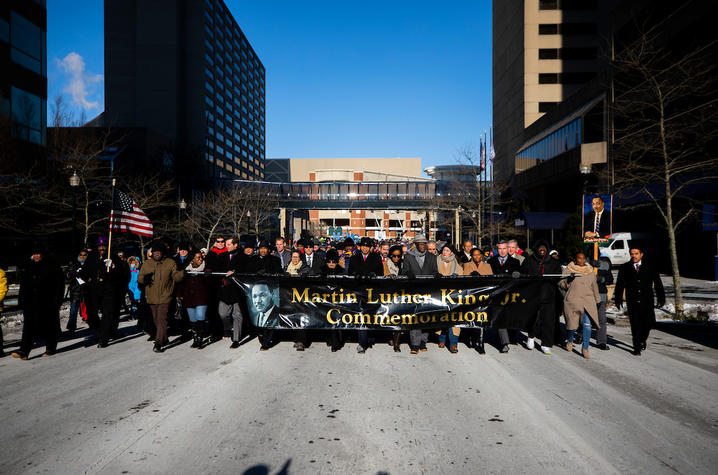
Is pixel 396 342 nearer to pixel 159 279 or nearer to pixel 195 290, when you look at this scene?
pixel 195 290

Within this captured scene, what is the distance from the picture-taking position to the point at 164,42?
88.1m

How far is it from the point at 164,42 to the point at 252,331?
9409cm

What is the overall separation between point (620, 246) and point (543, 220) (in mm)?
6304

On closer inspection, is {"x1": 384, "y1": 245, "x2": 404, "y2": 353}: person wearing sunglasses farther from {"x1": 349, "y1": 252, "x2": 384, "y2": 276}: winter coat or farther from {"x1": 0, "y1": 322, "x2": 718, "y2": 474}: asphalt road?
{"x1": 0, "y1": 322, "x2": 718, "y2": 474}: asphalt road

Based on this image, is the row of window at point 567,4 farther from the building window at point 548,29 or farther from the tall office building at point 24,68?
the tall office building at point 24,68

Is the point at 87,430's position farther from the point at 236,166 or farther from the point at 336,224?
the point at 336,224

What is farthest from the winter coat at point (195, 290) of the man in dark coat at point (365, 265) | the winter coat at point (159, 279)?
the man in dark coat at point (365, 265)

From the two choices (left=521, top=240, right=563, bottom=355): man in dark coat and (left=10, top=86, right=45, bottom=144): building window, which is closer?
(left=521, top=240, right=563, bottom=355): man in dark coat

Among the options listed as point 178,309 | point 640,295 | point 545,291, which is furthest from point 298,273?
point 640,295

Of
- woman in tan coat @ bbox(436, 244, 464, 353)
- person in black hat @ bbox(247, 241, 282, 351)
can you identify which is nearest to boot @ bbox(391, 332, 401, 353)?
woman in tan coat @ bbox(436, 244, 464, 353)

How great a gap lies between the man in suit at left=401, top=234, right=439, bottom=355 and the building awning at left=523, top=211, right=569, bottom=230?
26780 mm

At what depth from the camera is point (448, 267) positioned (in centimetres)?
902

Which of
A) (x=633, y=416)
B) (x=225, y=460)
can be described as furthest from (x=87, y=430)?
(x=633, y=416)

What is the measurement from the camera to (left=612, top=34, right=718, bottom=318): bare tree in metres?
12.9
